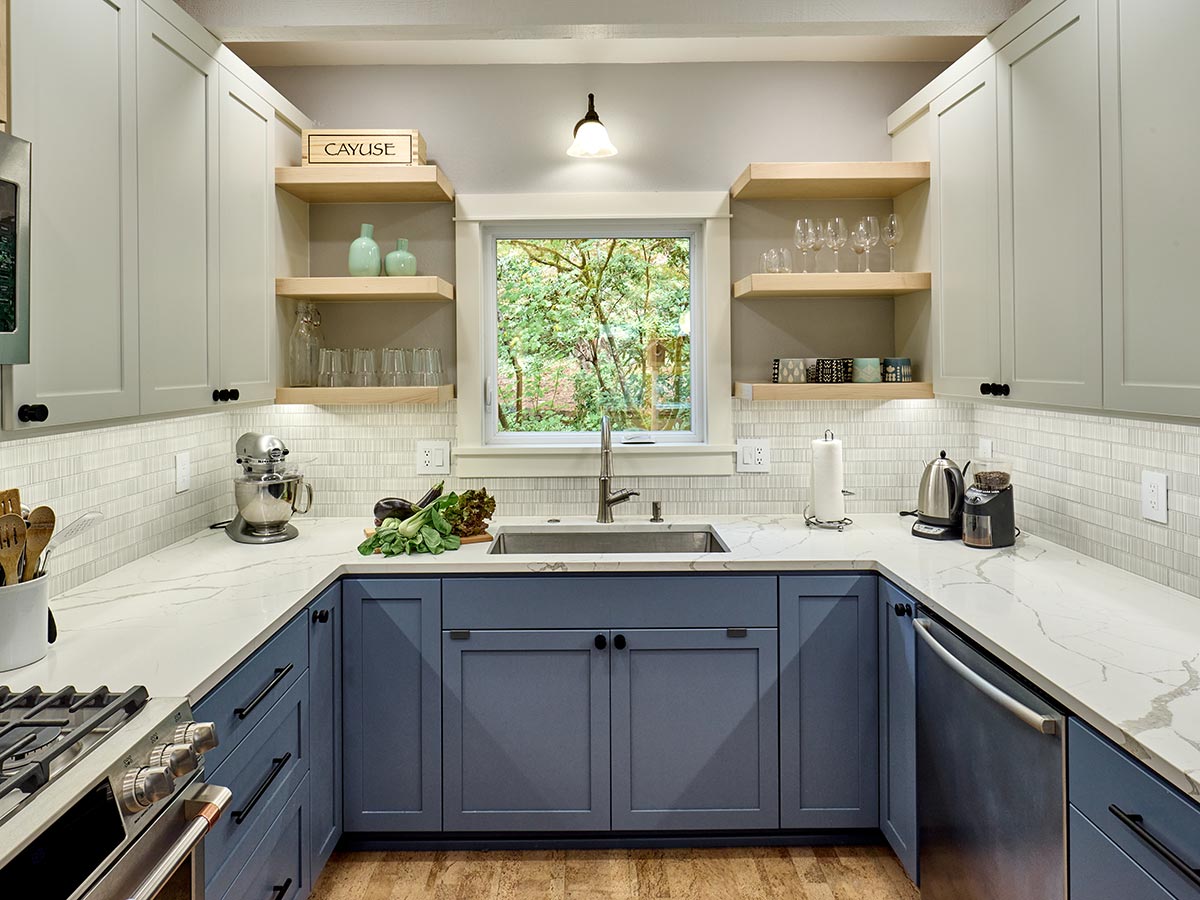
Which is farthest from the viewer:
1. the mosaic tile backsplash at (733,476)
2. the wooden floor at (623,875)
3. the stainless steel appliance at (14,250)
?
the wooden floor at (623,875)

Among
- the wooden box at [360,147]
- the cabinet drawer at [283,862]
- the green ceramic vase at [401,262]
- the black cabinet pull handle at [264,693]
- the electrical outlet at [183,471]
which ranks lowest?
the cabinet drawer at [283,862]

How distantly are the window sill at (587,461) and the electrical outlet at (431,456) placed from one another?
0.05 m

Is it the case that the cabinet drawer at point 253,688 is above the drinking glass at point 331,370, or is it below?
below

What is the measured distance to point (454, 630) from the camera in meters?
2.42

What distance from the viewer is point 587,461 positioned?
10.1ft

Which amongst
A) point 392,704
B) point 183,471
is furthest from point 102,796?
point 183,471

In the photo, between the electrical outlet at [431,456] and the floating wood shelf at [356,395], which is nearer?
the floating wood shelf at [356,395]

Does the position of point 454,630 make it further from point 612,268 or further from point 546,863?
point 612,268

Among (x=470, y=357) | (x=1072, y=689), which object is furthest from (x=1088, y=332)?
(x=470, y=357)

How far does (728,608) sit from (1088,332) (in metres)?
1.12

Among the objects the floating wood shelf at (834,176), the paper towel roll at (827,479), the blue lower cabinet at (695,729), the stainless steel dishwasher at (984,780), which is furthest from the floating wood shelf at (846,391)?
the stainless steel dishwasher at (984,780)

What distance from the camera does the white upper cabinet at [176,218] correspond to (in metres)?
1.92

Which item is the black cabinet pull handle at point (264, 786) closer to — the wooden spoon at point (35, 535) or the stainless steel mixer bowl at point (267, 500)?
the wooden spoon at point (35, 535)

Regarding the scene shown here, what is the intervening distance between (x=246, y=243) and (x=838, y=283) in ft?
5.93
